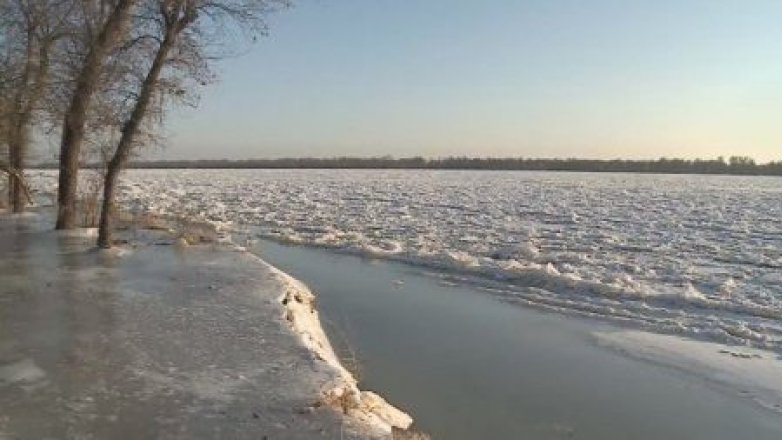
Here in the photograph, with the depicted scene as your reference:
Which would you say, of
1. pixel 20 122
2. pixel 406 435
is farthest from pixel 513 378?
pixel 20 122

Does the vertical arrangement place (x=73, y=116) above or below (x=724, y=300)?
above

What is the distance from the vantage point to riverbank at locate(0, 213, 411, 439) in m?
6.38

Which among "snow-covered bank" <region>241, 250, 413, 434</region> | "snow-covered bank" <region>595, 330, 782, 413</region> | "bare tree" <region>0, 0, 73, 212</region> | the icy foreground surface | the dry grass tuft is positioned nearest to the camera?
the dry grass tuft

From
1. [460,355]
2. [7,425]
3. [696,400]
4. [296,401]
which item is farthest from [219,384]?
[696,400]

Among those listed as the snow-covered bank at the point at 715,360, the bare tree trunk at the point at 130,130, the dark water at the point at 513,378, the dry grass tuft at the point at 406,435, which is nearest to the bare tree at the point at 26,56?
the bare tree trunk at the point at 130,130

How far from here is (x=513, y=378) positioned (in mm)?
9164

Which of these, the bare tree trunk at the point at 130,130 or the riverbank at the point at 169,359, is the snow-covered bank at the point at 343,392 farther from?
the bare tree trunk at the point at 130,130

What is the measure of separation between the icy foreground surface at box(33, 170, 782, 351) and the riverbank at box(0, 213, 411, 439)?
537cm

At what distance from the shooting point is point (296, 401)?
6953mm

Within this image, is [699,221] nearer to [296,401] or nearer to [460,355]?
[460,355]

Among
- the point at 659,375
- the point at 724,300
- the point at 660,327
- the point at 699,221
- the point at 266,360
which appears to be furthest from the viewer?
the point at 699,221

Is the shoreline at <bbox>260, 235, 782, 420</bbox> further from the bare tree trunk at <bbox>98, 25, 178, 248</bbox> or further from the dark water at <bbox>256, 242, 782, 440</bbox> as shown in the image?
the bare tree trunk at <bbox>98, 25, 178, 248</bbox>

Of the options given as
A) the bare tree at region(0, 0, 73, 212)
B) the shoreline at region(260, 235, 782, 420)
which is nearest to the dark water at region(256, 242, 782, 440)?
the shoreline at region(260, 235, 782, 420)

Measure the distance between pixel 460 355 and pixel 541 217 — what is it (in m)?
19.5
